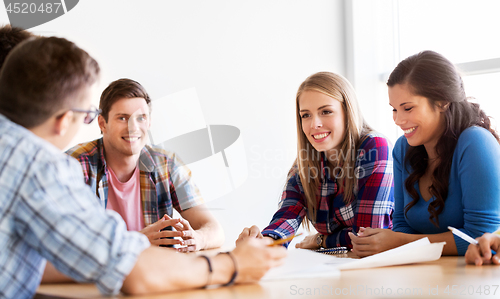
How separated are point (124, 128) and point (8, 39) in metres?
0.69

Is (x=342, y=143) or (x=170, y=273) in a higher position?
(x=342, y=143)

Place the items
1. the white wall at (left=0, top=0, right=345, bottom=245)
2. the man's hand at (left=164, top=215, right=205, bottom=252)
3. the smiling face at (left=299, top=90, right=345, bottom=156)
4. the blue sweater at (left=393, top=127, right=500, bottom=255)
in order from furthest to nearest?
1. the white wall at (left=0, top=0, right=345, bottom=245)
2. the smiling face at (left=299, top=90, right=345, bottom=156)
3. the man's hand at (left=164, top=215, right=205, bottom=252)
4. the blue sweater at (left=393, top=127, right=500, bottom=255)

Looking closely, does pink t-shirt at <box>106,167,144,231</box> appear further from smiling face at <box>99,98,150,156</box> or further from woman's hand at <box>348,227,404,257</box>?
woman's hand at <box>348,227,404,257</box>

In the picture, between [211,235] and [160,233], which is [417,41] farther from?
[160,233]

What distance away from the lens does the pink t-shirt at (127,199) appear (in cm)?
179

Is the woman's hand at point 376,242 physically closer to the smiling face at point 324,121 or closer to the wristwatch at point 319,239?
the wristwatch at point 319,239

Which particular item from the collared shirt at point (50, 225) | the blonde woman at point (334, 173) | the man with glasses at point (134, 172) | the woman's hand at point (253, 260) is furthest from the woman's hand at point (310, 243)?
the collared shirt at point (50, 225)

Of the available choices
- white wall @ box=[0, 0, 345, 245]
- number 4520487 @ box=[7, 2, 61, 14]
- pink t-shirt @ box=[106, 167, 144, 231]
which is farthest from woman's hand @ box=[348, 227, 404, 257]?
number 4520487 @ box=[7, 2, 61, 14]

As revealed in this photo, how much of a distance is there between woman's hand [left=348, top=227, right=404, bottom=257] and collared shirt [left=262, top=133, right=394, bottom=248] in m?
0.33

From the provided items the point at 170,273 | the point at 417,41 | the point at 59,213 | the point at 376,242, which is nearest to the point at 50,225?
the point at 59,213

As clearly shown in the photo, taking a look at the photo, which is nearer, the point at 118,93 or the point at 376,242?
the point at 376,242

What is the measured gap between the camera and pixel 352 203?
5.48 ft

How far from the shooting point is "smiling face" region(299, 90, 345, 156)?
5.79ft

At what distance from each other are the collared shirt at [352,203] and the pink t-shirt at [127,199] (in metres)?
0.61
